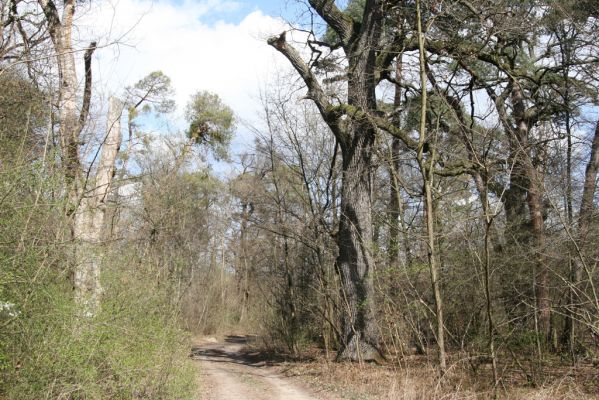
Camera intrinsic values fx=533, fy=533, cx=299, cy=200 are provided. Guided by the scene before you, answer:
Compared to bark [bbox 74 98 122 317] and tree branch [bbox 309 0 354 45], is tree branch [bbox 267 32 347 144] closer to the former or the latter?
tree branch [bbox 309 0 354 45]

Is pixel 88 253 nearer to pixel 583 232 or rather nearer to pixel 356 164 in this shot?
pixel 583 232

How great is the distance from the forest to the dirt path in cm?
21

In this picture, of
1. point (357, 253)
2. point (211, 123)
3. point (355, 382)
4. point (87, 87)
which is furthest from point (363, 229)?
point (211, 123)

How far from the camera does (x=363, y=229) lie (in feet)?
43.3

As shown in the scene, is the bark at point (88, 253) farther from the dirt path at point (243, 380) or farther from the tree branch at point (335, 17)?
the tree branch at point (335, 17)

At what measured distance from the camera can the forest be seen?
6.24 m

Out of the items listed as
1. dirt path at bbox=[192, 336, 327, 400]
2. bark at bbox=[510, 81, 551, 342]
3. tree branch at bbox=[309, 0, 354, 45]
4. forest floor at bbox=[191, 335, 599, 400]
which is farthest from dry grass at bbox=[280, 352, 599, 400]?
tree branch at bbox=[309, 0, 354, 45]

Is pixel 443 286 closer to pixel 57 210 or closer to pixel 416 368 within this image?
pixel 416 368

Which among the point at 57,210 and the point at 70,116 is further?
the point at 70,116

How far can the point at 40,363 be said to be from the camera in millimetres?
5641

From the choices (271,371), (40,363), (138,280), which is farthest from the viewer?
(271,371)

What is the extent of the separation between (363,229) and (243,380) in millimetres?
4740

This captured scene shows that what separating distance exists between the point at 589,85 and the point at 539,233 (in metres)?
3.80

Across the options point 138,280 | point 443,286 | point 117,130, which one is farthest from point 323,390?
point 117,130
